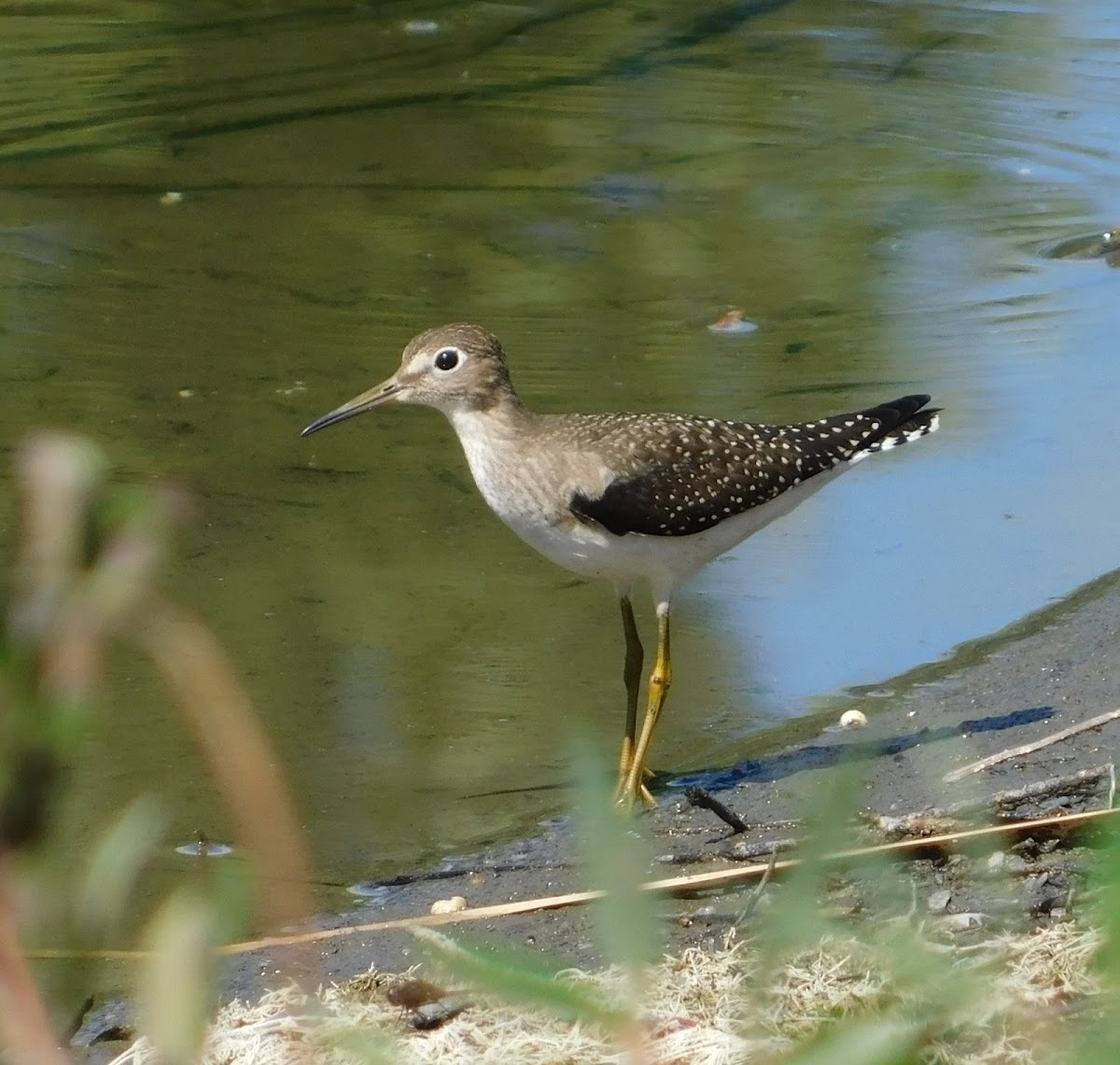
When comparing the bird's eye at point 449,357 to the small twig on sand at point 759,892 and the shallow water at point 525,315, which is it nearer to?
the shallow water at point 525,315

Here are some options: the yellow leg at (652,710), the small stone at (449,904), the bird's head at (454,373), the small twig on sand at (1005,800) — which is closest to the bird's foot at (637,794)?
the yellow leg at (652,710)

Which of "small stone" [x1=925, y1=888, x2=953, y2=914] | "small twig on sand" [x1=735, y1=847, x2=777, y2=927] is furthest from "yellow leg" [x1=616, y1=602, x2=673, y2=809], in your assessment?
"small stone" [x1=925, y1=888, x2=953, y2=914]

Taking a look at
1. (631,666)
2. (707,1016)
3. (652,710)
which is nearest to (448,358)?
(631,666)

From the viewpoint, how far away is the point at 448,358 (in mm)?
5512

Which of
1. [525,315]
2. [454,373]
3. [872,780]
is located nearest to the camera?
[872,780]

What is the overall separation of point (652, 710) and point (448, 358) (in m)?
1.20

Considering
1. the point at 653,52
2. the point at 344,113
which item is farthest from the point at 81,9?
the point at 653,52

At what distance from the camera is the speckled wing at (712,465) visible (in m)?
5.13

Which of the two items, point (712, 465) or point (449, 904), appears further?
point (712, 465)

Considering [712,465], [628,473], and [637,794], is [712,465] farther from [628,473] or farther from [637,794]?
[637,794]

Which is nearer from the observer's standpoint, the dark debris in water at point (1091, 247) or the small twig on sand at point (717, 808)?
the small twig on sand at point (717, 808)

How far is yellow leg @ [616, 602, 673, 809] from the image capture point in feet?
16.8

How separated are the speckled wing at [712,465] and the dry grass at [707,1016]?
168cm

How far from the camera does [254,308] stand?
849 centimetres
